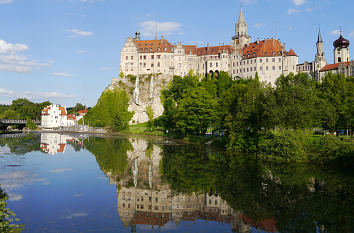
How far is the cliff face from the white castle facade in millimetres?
2672

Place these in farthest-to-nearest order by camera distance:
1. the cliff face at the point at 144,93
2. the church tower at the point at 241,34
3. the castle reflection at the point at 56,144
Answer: the church tower at the point at 241,34 < the cliff face at the point at 144,93 < the castle reflection at the point at 56,144

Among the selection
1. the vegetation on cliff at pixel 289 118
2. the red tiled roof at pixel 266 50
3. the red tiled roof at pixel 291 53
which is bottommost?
the vegetation on cliff at pixel 289 118

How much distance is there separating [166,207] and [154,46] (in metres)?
84.1

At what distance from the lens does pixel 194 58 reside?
96.6 metres

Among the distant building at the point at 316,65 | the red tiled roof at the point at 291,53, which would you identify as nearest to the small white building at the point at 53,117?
the red tiled roof at the point at 291,53

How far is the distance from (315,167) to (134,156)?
68.3 ft

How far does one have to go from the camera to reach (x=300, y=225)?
14.6 metres

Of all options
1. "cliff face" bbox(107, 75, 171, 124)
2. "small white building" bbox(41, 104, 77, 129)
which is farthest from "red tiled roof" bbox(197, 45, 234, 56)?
"small white building" bbox(41, 104, 77, 129)

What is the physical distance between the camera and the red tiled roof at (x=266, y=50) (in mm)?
86000

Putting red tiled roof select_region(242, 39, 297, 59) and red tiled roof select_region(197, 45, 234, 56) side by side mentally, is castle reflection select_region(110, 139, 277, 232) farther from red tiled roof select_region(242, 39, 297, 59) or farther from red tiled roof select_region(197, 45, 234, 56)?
red tiled roof select_region(197, 45, 234, 56)

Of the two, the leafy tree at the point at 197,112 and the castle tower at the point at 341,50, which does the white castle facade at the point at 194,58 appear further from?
the castle tower at the point at 341,50

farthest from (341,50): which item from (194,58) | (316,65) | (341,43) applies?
(194,58)

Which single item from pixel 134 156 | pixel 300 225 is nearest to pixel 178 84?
pixel 134 156

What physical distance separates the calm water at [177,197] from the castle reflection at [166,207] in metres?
0.06
